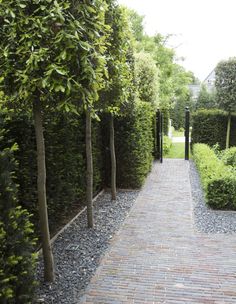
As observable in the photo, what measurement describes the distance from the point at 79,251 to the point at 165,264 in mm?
1228

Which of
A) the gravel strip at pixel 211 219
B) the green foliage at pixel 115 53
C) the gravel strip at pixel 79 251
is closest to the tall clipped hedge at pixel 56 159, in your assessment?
the gravel strip at pixel 79 251

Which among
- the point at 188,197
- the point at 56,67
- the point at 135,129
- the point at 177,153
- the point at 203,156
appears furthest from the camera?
the point at 177,153

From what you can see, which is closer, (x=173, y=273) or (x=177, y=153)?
(x=173, y=273)

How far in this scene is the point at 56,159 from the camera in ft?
17.1

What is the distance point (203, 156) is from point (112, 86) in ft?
16.4

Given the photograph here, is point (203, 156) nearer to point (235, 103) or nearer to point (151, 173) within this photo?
point (151, 173)

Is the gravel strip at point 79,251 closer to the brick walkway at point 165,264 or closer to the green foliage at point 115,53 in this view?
the brick walkway at point 165,264

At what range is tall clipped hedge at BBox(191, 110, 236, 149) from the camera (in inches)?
555

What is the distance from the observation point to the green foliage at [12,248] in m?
2.38

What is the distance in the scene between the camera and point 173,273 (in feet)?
13.4

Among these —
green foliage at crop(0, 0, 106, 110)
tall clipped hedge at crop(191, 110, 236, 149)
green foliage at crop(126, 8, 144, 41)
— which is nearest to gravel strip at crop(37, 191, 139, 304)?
green foliage at crop(0, 0, 106, 110)

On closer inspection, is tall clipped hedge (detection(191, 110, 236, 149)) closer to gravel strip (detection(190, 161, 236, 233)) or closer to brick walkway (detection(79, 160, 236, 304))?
gravel strip (detection(190, 161, 236, 233))

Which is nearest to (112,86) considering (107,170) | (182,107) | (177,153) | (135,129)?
(135,129)

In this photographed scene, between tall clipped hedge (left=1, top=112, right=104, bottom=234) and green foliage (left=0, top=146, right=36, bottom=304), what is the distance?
51 cm
